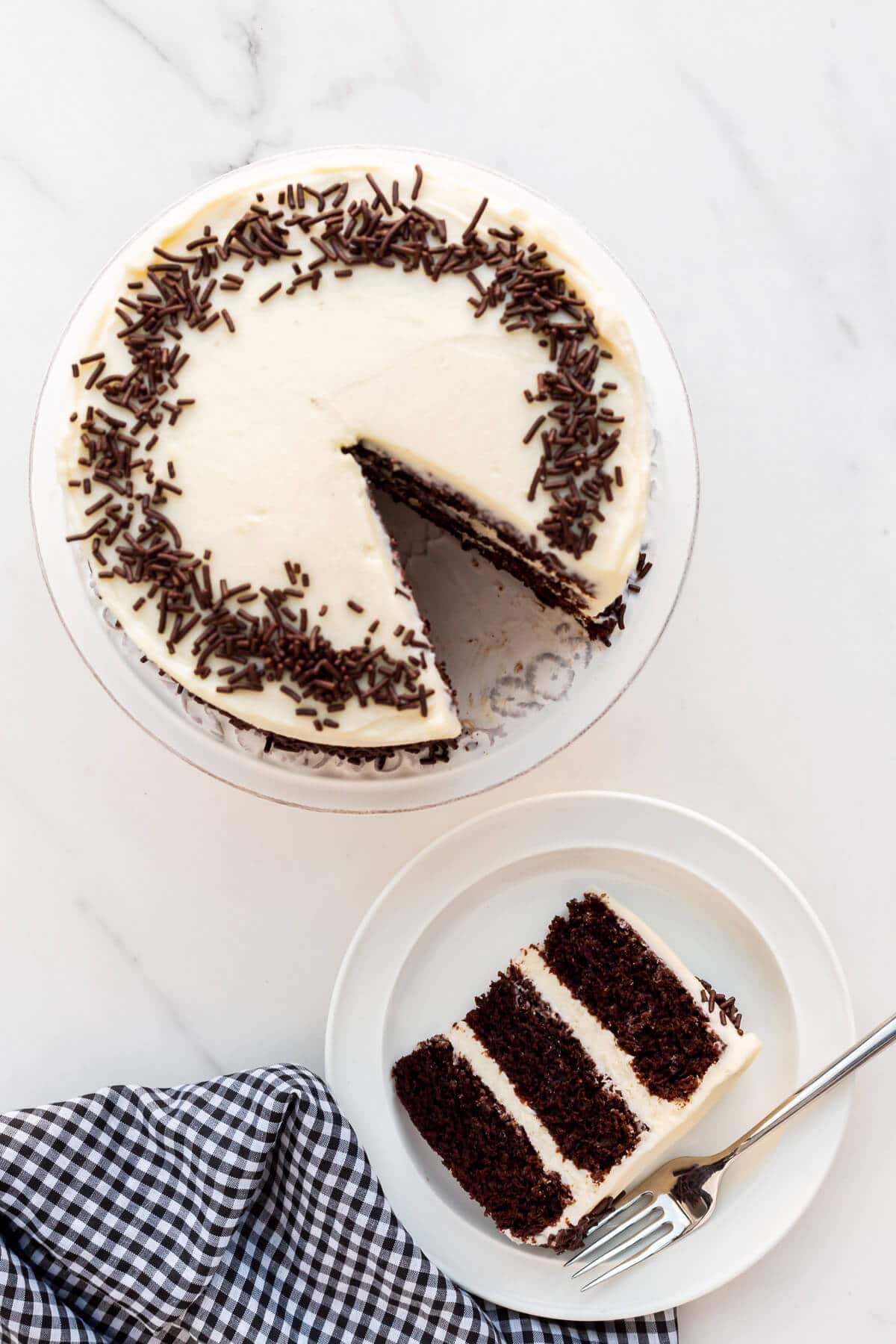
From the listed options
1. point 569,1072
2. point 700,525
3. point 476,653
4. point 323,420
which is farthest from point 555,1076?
point 323,420

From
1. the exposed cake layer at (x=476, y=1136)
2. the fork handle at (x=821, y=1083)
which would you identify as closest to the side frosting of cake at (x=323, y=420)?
the exposed cake layer at (x=476, y=1136)

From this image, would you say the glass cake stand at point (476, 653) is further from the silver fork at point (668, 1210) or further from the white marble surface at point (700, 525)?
the silver fork at point (668, 1210)

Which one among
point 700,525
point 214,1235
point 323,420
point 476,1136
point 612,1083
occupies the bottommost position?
point 612,1083

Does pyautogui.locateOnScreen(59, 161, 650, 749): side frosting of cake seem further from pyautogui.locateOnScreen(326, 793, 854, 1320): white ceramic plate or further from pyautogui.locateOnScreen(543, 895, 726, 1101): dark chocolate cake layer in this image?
pyautogui.locateOnScreen(543, 895, 726, 1101): dark chocolate cake layer

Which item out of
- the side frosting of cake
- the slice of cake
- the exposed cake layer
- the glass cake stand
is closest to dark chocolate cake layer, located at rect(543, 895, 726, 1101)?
the slice of cake

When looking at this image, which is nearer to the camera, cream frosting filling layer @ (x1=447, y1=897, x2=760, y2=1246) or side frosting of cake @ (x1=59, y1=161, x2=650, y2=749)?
side frosting of cake @ (x1=59, y1=161, x2=650, y2=749)

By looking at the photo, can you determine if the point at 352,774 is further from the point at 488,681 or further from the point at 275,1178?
the point at 275,1178

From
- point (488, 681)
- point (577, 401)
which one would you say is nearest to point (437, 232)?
point (577, 401)

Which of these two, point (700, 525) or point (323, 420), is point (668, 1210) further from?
point (323, 420)
